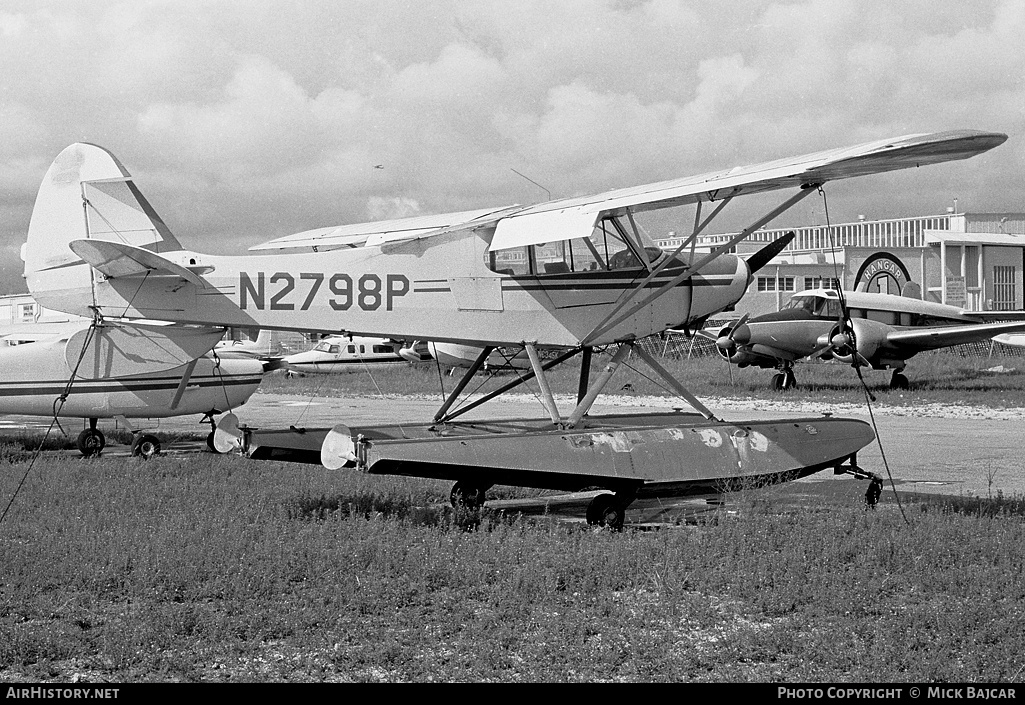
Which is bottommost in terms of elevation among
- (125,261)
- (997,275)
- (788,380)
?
(788,380)

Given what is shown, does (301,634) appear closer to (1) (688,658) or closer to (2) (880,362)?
(1) (688,658)

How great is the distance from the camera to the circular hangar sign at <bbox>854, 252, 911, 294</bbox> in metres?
51.1

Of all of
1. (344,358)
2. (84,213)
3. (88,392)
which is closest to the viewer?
(84,213)

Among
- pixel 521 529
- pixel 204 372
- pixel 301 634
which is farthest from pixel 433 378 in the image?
pixel 301 634

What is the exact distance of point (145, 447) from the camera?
15.4 metres

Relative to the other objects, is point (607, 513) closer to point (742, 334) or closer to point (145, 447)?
point (145, 447)

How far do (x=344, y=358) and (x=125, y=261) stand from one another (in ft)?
113

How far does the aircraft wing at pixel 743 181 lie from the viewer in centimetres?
862

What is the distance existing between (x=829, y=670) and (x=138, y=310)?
7.37 meters

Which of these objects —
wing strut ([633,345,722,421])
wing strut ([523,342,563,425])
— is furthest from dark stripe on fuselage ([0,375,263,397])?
wing strut ([633,345,722,421])

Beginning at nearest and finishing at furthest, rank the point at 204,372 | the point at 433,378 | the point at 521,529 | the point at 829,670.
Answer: the point at 829,670
the point at 521,529
the point at 204,372
the point at 433,378

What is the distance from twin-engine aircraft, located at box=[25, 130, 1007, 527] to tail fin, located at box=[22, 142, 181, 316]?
0.11 ft

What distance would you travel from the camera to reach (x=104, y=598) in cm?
663

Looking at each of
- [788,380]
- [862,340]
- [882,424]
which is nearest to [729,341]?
[788,380]
